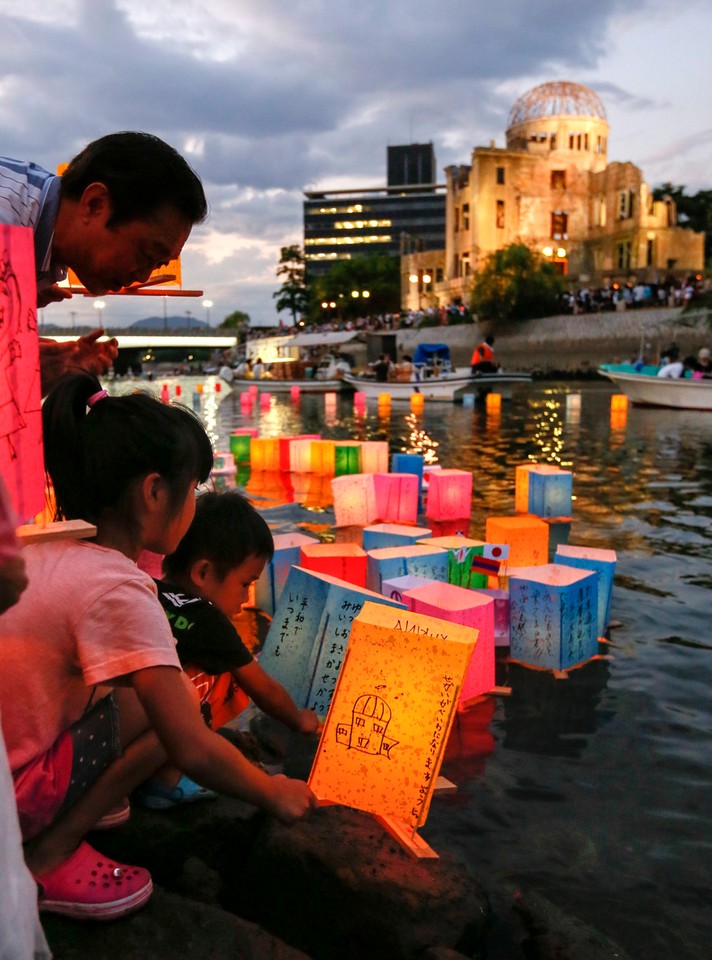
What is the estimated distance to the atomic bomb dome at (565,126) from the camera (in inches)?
2122

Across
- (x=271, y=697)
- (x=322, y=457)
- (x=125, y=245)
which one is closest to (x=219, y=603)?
(x=271, y=697)

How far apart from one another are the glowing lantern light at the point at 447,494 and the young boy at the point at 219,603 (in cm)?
428

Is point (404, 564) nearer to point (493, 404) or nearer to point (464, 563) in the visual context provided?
point (464, 563)

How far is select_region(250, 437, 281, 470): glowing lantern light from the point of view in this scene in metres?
10.2

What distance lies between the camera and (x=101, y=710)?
1.85 m

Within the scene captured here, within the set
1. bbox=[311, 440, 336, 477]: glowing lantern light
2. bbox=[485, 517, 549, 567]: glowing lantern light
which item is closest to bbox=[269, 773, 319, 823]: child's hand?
bbox=[485, 517, 549, 567]: glowing lantern light

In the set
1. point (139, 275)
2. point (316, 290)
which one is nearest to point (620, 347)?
point (139, 275)

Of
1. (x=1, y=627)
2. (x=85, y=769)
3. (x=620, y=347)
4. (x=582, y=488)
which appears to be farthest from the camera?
(x=620, y=347)

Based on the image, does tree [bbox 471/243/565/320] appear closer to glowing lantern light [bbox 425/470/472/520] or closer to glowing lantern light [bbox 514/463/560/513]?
glowing lantern light [bbox 514/463/560/513]

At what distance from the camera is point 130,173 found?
1933 mm

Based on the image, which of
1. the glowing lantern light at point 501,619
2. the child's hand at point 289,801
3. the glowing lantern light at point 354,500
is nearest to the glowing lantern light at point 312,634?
the glowing lantern light at point 501,619

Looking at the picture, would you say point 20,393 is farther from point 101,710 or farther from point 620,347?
point 620,347

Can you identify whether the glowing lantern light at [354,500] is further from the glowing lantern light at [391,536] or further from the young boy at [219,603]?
the young boy at [219,603]

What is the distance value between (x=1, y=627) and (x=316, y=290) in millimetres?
72970
